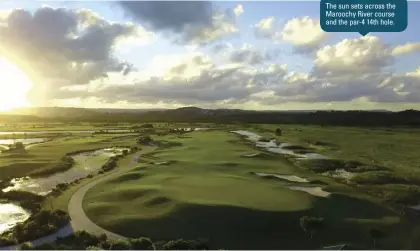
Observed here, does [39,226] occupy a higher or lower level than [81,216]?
higher

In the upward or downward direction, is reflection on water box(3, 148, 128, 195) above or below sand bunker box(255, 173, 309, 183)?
below

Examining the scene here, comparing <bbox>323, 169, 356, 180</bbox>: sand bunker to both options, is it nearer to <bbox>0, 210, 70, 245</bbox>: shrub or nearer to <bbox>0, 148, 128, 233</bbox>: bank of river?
<bbox>0, 148, 128, 233</bbox>: bank of river

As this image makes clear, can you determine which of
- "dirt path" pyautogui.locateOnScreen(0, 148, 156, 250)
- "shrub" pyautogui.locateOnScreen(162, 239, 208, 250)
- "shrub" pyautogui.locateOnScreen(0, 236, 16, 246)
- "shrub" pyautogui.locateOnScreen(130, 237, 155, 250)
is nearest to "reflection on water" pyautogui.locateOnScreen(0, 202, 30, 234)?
"shrub" pyautogui.locateOnScreen(0, 236, 16, 246)

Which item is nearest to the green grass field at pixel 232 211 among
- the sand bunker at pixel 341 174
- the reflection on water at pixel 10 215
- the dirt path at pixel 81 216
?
the dirt path at pixel 81 216

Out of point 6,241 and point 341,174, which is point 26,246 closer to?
point 6,241

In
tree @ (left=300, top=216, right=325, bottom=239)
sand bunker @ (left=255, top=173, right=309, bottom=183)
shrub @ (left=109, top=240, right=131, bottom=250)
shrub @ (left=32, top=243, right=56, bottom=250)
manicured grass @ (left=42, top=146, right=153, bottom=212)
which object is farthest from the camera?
sand bunker @ (left=255, top=173, right=309, bottom=183)

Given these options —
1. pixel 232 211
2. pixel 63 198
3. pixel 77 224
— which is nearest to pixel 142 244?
pixel 77 224

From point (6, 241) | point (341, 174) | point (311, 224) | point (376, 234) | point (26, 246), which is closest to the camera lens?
point (26, 246)

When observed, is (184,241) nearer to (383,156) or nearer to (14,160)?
(14,160)
